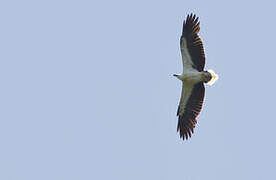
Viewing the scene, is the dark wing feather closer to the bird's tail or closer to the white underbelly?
the white underbelly

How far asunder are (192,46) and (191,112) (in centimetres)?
262

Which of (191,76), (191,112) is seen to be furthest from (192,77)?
(191,112)

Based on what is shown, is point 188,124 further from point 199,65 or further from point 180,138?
point 199,65

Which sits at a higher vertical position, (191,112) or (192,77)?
(192,77)

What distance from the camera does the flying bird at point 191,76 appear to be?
29.0 meters

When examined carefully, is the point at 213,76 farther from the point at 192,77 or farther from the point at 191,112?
the point at 191,112

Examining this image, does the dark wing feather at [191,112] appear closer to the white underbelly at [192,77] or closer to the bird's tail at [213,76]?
the white underbelly at [192,77]

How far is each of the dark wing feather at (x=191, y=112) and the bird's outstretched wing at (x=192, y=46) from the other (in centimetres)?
90

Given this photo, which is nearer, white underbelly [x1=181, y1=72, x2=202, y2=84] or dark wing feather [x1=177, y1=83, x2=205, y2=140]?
white underbelly [x1=181, y1=72, x2=202, y2=84]

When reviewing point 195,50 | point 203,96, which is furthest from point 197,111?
point 195,50

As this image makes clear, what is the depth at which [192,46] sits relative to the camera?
94.9ft

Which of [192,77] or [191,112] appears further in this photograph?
[191,112]

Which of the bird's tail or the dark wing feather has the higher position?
Answer: the bird's tail

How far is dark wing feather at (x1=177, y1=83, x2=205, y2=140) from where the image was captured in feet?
97.3
